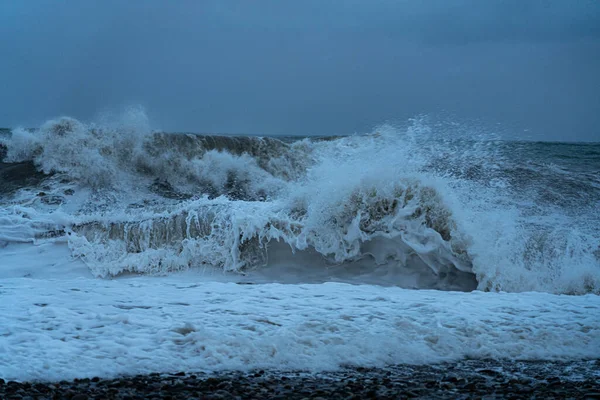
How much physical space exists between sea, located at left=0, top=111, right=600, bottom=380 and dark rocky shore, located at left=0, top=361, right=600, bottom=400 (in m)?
0.17

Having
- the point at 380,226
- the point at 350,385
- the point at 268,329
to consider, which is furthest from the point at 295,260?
the point at 350,385

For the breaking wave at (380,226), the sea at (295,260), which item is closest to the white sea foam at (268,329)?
the sea at (295,260)

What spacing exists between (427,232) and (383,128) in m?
2.90

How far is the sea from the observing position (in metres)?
3.96

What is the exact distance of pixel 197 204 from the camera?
26.3ft

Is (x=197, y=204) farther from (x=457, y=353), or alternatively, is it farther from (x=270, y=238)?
(x=457, y=353)

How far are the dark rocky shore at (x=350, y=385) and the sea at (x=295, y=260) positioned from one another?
17cm

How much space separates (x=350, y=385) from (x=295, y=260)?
3.74 meters

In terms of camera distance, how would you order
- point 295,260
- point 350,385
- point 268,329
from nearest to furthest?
1. point 350,385
2. point 268,329
3. point 295,260

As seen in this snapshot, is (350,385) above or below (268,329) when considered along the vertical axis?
below

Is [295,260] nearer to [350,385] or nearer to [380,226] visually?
[380,226]

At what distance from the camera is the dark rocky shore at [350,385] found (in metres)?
3.10

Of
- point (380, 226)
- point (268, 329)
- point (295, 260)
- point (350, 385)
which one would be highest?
point (380, 226)

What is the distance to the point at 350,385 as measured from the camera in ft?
10.8
